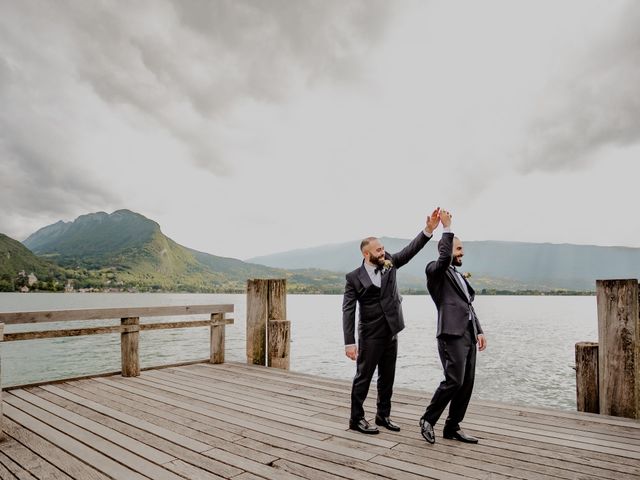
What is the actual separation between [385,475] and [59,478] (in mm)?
2687

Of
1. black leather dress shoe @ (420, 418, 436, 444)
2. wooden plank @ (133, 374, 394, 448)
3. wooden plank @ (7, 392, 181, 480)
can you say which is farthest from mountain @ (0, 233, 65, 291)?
black leather dress shoe @ (420, 418, 436, 444)

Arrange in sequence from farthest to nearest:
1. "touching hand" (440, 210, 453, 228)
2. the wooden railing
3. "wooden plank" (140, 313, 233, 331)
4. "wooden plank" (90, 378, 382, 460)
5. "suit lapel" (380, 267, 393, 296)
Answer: "wooden plank" (140, 313, 233, 331)
the wooden railing
"suit lapel" (380, 267, 393, 296)
"touching hand" (440, 210, 453, 228)
"wooden plank" (90, 378, 382, 460)

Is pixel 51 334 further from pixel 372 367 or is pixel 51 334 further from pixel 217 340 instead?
pixel 372 367

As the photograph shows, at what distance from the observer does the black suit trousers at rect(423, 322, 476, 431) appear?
13.8 ft

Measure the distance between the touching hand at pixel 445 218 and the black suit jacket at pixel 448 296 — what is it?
11 cm

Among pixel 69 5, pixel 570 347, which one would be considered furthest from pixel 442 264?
pixel 570 347

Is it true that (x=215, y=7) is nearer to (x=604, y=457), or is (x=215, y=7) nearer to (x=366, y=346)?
(x=366, y=346)

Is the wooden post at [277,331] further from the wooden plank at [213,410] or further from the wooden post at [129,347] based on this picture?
the wooden post at [129,347]

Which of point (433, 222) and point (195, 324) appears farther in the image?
point (195, 324)

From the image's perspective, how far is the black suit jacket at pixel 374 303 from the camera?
181 inches

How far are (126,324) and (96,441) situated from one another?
377 cm

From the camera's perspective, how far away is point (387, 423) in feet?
15.4

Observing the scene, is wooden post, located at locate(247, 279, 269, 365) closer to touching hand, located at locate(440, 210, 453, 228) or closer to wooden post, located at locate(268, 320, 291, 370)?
wooden post, located at locate(268, 320, 291, 370)

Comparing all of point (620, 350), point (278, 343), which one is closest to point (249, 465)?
point (620, 350)
